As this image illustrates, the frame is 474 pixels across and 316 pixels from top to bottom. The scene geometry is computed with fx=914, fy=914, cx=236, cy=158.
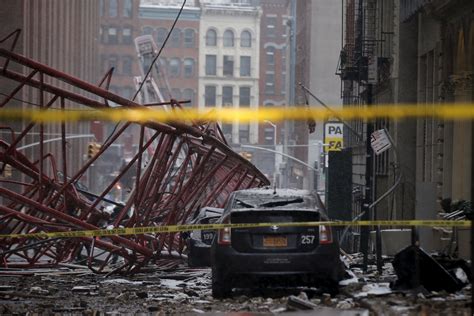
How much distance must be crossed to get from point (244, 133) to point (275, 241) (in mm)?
53717

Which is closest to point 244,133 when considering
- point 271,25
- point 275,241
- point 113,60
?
point 113,60

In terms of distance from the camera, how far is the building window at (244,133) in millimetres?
62688

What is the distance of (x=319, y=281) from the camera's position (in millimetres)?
10953

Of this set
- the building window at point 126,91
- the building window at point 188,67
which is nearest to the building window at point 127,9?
the building window at point 126,91

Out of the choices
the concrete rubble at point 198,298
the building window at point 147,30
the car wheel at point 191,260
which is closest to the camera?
the concrete rubble at point 198,298

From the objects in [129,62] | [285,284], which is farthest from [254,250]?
[129,62]

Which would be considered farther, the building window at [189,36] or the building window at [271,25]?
the building window at [271,25]

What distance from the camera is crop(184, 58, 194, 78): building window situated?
80.2 metres

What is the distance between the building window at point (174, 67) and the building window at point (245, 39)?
315 inches

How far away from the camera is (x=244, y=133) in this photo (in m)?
64.5

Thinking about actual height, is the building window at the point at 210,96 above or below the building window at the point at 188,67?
below

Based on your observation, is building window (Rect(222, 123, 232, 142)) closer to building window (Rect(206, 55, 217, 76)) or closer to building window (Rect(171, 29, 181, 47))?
building window (Rect(206, 55, 217, 76))

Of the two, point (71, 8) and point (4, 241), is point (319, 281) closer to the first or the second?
point (4, 241)

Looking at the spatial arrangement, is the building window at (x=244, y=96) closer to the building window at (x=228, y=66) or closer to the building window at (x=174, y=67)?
the building window at (x=228, y=66)
